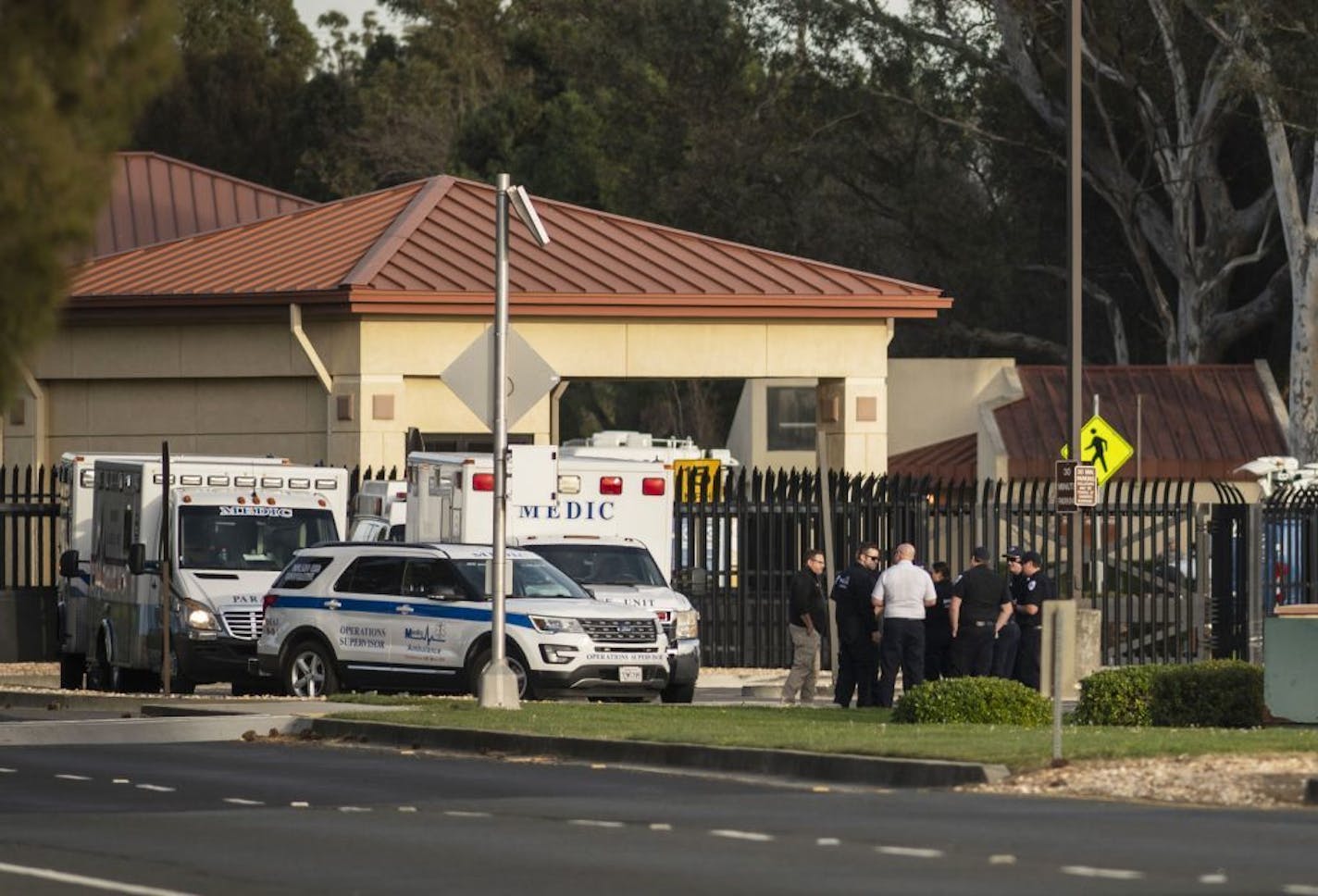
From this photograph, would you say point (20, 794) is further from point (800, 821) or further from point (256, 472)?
point (256, 472)

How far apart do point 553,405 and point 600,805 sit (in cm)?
2351

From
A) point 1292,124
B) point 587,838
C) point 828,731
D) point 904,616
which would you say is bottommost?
point 587,838

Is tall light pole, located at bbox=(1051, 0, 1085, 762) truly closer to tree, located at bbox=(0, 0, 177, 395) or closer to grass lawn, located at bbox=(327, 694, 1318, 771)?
grass lawn, located at bbox=(327, 694, 1318, 771)

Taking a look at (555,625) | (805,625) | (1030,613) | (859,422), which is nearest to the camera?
(555,625)

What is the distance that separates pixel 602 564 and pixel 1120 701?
26.1 feet

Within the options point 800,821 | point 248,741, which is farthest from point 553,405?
point 800,821

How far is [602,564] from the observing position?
95.5 ft

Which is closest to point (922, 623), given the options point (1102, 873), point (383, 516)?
point (383, 516)

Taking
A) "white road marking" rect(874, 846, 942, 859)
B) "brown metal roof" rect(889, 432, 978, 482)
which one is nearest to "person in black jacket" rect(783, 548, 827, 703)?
"white road marking" rect(874, 846, 942, 859)

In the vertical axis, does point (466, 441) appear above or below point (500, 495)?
above

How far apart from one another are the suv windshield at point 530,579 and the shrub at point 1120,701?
5986mm

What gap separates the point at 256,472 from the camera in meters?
29.7

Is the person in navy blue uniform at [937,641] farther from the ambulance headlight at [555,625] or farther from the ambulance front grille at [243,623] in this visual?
the ambulance front grille at [243,623]

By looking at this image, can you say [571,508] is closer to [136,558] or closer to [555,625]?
[555,625]
